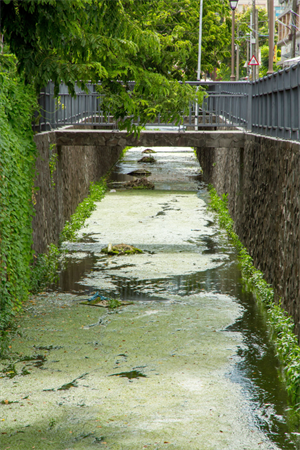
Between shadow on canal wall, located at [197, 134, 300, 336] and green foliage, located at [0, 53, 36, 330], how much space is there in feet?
13.4

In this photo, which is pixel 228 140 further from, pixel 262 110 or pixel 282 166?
pixel 282 166

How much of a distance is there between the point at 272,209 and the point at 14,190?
172 inches

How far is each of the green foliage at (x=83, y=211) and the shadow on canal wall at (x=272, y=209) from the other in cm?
434

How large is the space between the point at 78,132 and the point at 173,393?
9.11 metres

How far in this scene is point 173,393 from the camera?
6477 millimetres

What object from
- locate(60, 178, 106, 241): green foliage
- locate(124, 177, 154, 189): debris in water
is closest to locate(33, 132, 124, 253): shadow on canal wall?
locate(60, 178, 106, 241): green foliage

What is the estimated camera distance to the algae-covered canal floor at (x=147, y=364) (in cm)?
565

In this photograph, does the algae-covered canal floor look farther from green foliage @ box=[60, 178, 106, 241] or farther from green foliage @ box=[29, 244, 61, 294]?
green foliage @ box=[60, 178, 106, 241]

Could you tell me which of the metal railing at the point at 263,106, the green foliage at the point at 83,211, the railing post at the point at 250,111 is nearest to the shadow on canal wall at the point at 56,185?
the green foliage at the point at 83,211

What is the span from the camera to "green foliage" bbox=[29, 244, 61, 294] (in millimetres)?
10508

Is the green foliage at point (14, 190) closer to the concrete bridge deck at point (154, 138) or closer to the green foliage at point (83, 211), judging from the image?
the concrete bridge deck at point (154, 138)

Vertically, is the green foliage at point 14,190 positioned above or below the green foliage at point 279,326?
above

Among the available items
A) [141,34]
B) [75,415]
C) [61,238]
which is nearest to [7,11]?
[141,34]

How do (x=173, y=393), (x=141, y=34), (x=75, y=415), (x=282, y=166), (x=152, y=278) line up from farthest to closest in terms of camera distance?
(x=152, y=278)
(x=282, y=166)
(x=141, y=34)
(x=173, y=393)
(x=75, y=415)
